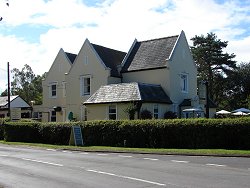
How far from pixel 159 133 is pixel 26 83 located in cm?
8943

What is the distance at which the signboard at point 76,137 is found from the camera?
97.5 feet

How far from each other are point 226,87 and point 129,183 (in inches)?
2695

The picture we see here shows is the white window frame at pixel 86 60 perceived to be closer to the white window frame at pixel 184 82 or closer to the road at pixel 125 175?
the white window frame at pixel 184 82

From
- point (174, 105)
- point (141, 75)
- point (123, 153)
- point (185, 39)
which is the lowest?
point (123, 153)

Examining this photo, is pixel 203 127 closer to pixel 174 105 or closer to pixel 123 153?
pixel 123 153

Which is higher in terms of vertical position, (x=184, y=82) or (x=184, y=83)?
(x=184, y=82)

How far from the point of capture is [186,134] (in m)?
25.2

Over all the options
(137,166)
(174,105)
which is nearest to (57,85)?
(174,105)

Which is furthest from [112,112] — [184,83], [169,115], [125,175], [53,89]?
[125,175]

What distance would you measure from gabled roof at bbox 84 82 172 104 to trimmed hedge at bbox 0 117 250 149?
679cm

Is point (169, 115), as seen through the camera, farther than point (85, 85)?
No

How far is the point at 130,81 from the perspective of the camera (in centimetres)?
4359

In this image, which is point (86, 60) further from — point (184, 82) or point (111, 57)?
point (184, 82)

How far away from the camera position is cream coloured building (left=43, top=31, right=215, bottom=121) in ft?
124
